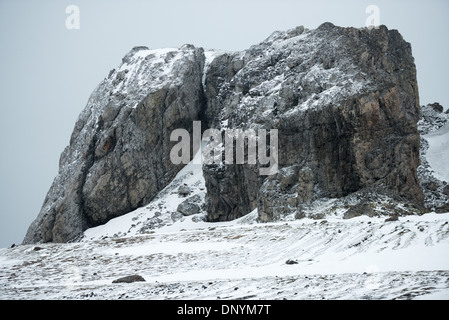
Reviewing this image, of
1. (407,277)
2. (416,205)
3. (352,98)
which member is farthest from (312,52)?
(407,277)

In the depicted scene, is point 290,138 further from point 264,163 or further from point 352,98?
point 352,98

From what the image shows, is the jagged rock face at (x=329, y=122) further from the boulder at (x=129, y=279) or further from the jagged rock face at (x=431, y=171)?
the boulder at (x=129, y=279)

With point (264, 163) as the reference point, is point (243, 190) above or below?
below

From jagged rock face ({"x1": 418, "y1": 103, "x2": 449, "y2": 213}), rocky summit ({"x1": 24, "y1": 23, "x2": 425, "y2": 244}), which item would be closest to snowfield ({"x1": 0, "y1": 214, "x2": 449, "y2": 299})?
rocky summit ({"x1": 24, "y1": 23, "x2": 425, "y2": 244})

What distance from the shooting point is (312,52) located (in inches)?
1682

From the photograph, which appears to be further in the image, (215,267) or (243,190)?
(243,190)

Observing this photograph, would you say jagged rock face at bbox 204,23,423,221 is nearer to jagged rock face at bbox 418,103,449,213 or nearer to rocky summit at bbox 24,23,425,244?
rocky summit at bbox 24,23,425,244

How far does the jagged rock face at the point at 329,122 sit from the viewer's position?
34281 millimetres

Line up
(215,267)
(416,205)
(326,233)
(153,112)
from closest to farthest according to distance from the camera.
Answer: (215,267), (326,233), (416,205), (153,112)

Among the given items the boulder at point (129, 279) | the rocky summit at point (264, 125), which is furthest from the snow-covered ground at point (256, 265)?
the rocky summit at point (264, 125)

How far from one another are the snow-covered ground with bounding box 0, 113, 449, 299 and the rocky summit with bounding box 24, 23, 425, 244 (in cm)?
1239

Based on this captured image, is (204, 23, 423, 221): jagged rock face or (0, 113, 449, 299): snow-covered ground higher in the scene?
(204, 23, 423, 221): jagged rock face

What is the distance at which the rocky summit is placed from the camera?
113 feet
